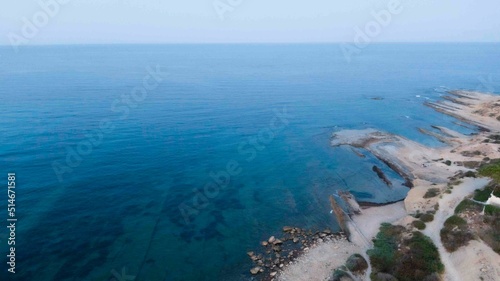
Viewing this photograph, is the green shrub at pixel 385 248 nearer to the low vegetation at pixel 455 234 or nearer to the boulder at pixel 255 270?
the low vegetation at pixel 455 234

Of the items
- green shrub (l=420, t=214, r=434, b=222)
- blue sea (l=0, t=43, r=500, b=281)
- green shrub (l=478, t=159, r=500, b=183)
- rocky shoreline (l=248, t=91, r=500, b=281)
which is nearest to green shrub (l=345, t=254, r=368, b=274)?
rocky shoreline (l=248, t=91, r=500, b=281)

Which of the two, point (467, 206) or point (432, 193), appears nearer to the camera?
point (467, 206)

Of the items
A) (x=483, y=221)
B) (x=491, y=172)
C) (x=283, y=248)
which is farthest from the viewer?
(x=491, y=172)

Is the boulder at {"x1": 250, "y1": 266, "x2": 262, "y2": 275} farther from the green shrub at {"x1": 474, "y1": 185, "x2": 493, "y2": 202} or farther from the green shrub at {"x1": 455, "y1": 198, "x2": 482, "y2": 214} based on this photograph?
the green shrub at {"x1": 474, "y1": 185, "x2": 493, "y2": 202}

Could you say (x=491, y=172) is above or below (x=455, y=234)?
below

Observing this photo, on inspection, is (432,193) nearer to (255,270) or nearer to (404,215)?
(404,215)

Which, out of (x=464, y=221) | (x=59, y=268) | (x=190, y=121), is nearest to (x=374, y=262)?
(x=464, y=221)

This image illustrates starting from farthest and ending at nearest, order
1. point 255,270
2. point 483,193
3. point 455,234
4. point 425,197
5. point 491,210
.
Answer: point 425,197 → point 483,193 → point 491,210 → point 455,234 → point 255,270

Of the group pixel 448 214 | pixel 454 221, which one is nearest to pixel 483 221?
pixel 454 221
